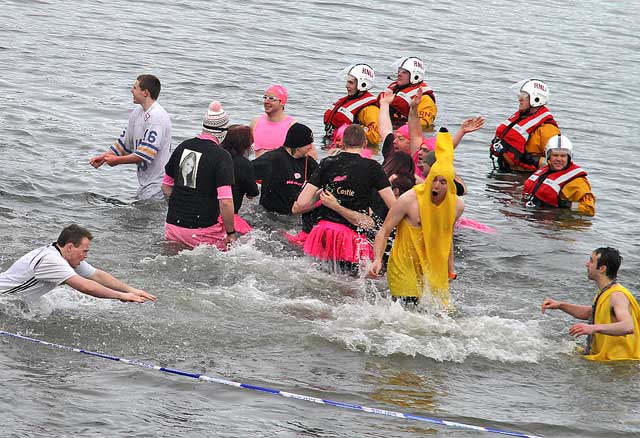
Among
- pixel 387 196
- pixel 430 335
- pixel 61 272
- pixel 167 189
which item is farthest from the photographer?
pixel 167 189

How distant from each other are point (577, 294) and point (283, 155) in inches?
133

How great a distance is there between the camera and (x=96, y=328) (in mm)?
9086

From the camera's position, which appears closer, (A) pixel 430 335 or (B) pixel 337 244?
(A) pixel 430 335

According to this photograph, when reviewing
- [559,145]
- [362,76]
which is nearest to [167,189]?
[559,145]

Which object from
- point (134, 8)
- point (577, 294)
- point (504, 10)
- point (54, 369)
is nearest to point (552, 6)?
point (504, 10)

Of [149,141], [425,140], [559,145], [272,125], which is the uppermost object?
[559,145]

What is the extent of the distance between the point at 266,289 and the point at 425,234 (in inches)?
77.5

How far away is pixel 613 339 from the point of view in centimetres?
910

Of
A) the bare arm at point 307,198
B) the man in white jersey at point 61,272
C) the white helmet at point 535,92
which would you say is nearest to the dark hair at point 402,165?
the bare arm at point 307,198

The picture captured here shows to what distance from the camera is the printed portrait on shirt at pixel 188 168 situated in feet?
34.6

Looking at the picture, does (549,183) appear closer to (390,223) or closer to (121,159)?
(390,223)

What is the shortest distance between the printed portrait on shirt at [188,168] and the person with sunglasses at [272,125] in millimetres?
2383

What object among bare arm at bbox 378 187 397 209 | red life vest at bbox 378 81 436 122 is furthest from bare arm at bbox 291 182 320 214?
red life vest at bbox 378 81 436 122

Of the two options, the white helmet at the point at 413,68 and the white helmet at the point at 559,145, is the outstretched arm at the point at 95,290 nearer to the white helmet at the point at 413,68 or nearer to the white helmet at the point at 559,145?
the white helmet at the point at 559,145
